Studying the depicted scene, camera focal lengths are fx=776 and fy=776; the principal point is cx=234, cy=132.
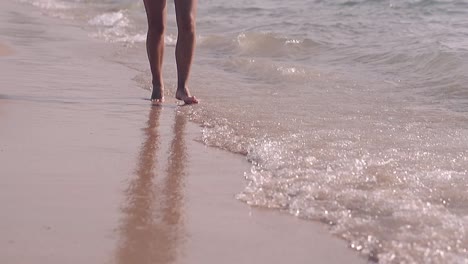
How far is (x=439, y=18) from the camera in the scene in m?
9.27

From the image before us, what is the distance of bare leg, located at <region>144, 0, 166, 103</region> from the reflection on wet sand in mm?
1412

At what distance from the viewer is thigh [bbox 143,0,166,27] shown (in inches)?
193

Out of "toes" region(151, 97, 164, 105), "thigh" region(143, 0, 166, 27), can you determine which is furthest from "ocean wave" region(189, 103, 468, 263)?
"thigh" region(143, 0, 166, 27)

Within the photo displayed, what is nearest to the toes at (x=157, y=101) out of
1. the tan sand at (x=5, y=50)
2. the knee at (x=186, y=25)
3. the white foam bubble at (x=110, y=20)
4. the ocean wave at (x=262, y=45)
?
the knee at (x=186, y=25)

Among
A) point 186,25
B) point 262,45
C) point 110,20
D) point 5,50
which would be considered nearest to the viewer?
point 186,25

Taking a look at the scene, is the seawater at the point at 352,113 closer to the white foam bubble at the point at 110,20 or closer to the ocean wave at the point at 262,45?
the ocean wave at the point at 262,45

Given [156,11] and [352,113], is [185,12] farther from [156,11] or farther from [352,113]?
[352,113]

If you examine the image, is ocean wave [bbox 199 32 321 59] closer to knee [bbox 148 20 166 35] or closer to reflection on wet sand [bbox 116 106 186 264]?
knee [bbox 148 20 166 35]

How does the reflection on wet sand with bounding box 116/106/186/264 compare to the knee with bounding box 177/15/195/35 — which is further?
the knee with bounding box 177/15/195/35

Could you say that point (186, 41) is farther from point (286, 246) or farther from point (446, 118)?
point (286, 246)

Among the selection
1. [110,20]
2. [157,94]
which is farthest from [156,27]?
[110,20]

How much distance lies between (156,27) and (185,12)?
11.1 inches

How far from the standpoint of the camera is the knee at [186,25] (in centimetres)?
488

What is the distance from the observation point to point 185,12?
483cm
